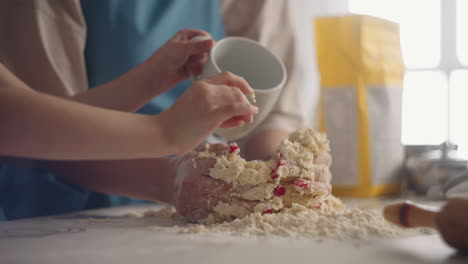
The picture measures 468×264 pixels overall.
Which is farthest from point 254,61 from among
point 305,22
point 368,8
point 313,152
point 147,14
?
point 368,8

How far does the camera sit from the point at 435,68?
1.92 metres

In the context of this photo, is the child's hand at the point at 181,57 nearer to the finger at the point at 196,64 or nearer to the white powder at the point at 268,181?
the finger at the point at 196,64

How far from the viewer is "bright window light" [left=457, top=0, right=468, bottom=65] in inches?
74.3

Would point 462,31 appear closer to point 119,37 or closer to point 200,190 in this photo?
point 119,37

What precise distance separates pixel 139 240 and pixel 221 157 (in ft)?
0.48

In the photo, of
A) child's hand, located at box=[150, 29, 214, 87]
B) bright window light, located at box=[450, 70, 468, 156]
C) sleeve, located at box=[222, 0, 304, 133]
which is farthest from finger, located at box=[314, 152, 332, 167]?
bright window light, located at box=[450, 70, 468, 156]

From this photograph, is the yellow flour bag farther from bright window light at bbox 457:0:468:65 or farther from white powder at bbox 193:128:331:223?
bright window light at bbox 457:0:468:65

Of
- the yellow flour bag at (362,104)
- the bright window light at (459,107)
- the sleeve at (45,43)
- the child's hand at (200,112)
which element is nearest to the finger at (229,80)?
the child's hand at (200,112)

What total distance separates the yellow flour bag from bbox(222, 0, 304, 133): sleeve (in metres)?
0.10

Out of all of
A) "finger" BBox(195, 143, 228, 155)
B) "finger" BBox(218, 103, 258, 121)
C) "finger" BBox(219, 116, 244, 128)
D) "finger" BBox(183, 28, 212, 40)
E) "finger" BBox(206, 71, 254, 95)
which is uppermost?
"finger" BBox(183, 28, 212, 40)

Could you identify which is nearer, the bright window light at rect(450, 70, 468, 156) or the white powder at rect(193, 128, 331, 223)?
the white powder at rect(193, 128, 331, 223)

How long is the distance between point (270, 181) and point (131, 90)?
0.93 ft

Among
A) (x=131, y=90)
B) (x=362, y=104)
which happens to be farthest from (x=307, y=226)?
(x=362, y=104)

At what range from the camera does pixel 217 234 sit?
46 centimetres
